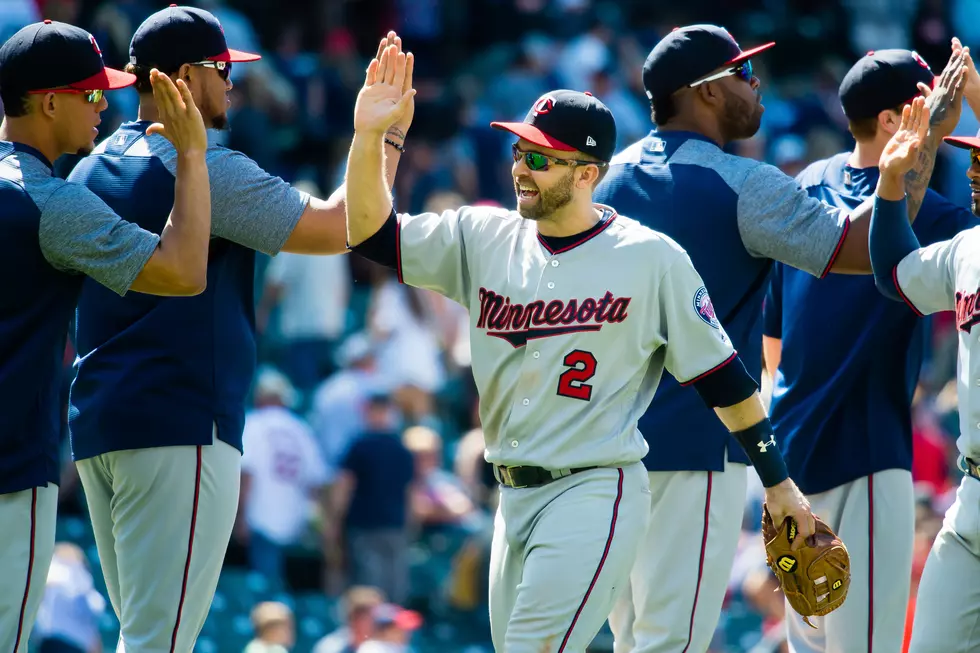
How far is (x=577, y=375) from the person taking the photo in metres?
4.31

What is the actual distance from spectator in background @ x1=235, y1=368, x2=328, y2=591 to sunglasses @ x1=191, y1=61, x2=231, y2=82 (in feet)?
17.7

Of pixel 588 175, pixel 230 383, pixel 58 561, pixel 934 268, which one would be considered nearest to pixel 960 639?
pixel 934 268

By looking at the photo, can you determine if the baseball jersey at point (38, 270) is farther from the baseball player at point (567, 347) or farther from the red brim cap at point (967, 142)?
the red brim cap at point (967, 142)

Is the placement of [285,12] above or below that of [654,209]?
below

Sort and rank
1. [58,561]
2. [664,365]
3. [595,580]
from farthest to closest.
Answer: [58,561] < [664,365] < [595,580]

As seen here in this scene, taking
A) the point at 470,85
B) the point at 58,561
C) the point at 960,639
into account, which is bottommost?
Answer: the point at 58,561

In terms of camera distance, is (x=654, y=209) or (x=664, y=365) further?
(x=654, y=209)

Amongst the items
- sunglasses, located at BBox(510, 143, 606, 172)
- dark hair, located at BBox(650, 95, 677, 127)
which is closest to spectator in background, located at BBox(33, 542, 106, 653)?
dark hair, located at BBox(650, 95, 677, 127)

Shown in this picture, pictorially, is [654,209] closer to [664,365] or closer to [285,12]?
[664,365]

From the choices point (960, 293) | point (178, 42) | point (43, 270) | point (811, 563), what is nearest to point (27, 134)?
point (43, 270)

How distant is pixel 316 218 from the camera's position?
4660 mm

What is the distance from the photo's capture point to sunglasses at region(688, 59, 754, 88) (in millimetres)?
5074

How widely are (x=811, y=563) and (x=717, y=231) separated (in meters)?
1.20

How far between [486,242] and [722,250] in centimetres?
91
